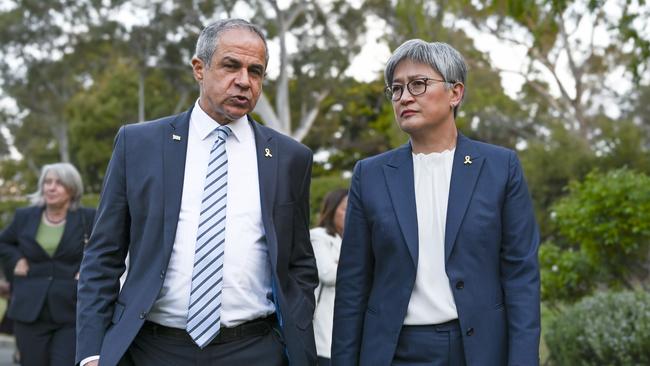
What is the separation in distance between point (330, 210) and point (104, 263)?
372 cm

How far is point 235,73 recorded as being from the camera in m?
3.70

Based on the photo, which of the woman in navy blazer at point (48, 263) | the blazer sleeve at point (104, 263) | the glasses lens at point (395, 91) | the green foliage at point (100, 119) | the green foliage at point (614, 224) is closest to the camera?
the blazer sleeve at point (104, 263)

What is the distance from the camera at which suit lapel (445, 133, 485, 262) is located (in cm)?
350

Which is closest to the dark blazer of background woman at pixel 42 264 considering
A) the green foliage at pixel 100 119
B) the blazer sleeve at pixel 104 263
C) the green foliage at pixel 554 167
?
the blazer sleeve at pixel 104 263

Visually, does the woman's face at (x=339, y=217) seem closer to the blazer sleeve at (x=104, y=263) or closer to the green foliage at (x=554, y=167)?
the blazer sleeve at (x=104, y=263)

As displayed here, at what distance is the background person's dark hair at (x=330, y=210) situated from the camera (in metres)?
7.12

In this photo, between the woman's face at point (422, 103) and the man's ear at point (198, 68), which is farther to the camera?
the man's ear at point (198, 68)

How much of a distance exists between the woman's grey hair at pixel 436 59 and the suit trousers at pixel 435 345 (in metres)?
1.00

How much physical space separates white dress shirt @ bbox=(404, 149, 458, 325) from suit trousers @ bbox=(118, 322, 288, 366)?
2.07 ft

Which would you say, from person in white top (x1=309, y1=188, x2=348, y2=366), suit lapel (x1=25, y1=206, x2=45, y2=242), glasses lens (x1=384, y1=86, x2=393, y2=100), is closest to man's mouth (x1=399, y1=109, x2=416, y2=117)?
glasses lens (x1=384, y1=86, x2=393, y2=100)

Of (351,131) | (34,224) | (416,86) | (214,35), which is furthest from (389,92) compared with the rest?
(351,131)

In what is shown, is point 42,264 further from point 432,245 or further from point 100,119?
point 100,119

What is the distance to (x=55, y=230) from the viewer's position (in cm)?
717

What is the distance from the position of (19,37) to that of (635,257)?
2867cm
